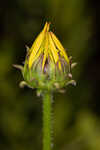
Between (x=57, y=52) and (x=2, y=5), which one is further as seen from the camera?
(x=2, y=5)

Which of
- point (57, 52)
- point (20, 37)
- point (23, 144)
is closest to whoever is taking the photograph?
point (57, 52)

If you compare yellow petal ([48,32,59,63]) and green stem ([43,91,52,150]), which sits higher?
yellow petal ([48,32,59,63])

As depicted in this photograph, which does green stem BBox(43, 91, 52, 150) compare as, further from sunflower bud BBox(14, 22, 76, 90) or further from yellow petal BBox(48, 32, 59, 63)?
yellow petal BBox(48, 32, 59, 63)

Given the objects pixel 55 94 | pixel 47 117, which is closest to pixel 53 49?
pixel 47 117

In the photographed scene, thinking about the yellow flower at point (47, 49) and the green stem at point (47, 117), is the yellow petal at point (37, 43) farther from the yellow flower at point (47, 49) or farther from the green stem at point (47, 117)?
the green stem at point (47, 117)

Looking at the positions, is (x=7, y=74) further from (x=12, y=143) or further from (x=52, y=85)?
(x=52, y=85)

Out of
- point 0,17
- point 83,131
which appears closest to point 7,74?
point 0,17

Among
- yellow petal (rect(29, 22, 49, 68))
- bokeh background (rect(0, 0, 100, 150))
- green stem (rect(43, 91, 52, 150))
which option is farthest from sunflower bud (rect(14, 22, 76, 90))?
bokeh background (rect(0, 0, 100, 150))
